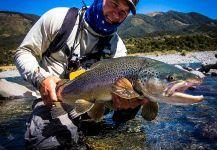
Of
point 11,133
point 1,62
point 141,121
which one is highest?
point 141,121

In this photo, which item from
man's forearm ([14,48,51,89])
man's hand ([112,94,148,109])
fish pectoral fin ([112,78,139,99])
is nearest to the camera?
fish pectoral fin ([112,78,139,99])

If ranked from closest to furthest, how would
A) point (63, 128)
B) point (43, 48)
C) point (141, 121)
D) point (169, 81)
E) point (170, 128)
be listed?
1. point (169, 81)
2. point (63, 128)
3. point (43, 48)
4. point (170, 128)
5. point (141, 121)

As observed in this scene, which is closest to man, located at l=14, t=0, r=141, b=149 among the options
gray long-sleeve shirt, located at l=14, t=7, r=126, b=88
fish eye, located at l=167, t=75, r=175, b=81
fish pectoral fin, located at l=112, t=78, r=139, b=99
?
gray long-sleeve shirt, located at l=14, t=7, r=126, b=88

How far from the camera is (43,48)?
503 cm

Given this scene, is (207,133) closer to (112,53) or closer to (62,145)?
(112,53)

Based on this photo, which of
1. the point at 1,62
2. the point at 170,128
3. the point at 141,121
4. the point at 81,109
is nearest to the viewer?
the point at 81,109

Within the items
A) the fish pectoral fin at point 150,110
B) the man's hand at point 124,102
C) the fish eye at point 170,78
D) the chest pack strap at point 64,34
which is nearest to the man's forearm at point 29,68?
the chest pack strap at point 64,34

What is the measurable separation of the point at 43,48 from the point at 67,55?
38 centimetres

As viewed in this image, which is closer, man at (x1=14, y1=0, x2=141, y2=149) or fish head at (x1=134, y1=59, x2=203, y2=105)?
fish head at (x1=134, y1=59, x2=203, y2=105)

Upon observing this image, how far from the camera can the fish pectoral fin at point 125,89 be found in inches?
135

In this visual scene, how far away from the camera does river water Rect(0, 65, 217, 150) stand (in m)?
4.92

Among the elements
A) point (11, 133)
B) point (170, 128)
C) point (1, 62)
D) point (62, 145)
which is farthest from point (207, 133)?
point (1, 62)

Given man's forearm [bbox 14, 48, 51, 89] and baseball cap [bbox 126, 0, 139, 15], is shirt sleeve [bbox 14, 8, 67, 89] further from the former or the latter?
baseball cap [bbox 126, 0, 139, 15]

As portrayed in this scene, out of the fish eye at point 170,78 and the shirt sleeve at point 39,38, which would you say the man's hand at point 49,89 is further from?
the fish eye at point 170,78
